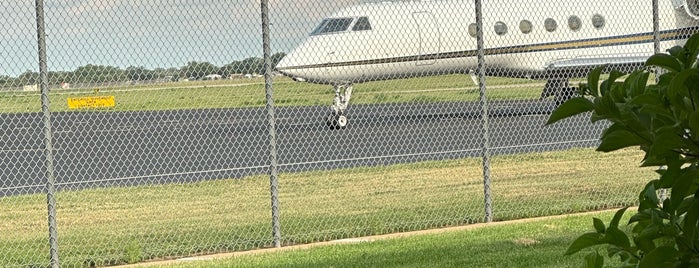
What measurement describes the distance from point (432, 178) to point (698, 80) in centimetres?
1464

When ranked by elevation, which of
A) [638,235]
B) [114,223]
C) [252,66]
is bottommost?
[114,223]

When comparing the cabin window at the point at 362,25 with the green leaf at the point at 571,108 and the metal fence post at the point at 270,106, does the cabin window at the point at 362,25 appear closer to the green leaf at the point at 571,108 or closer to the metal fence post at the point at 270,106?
the metal fence post at the point at 270,106

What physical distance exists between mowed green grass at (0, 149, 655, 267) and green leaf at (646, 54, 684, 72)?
28.1ft

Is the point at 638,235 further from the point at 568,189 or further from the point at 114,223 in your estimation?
the point at 568,189

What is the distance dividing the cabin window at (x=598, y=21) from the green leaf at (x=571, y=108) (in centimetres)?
2614

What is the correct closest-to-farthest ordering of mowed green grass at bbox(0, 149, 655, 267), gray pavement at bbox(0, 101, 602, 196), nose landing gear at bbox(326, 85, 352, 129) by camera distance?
mowed green grass at bbox(0, 149, 655, 267) < gray pavement at bbox(0, 101, 602, 196) < nose landing gear at bbox(326, 85, 352, 129)

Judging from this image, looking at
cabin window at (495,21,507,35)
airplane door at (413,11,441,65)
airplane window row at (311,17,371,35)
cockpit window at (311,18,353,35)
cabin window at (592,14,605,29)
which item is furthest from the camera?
cabin window at (592,14,605,29)

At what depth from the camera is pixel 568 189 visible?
14.3 metres

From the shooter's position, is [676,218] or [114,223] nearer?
[676,218]

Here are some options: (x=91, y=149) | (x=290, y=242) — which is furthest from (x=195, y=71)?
(x=91, y=149)

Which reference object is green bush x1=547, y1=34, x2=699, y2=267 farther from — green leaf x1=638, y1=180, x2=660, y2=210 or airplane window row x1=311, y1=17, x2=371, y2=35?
airplane window row x1=311, y1=17, x2=371, y2=35

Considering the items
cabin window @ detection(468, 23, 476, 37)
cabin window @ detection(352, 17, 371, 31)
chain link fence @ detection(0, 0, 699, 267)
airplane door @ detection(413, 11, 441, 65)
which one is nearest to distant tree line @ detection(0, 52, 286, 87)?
chain link fence @ detection(0, 0, 699, 267)

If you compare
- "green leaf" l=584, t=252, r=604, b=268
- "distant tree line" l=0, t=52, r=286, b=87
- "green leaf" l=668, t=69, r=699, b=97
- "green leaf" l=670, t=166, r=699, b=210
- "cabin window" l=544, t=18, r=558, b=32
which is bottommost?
"cabin window" l=544, t=18, r=558, b=32

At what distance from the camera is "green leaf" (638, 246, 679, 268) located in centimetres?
167
